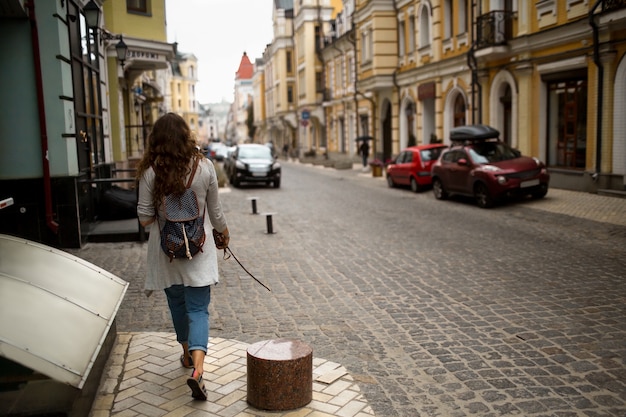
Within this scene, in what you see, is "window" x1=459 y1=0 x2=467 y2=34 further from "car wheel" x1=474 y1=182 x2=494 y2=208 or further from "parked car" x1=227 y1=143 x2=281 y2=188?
"car wheel" x1=474 y1=182 x2=494 y2=208

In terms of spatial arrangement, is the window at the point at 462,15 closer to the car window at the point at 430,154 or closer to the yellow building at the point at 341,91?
the car window at the point at 430,154

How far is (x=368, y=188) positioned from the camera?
74.5ft

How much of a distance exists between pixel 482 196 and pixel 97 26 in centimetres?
938

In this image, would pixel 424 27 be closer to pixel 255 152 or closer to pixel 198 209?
pixel 255 152

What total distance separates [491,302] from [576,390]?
2.42m

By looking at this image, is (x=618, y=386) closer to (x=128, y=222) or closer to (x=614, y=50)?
(x=128, y=222)

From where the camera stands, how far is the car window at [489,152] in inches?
641

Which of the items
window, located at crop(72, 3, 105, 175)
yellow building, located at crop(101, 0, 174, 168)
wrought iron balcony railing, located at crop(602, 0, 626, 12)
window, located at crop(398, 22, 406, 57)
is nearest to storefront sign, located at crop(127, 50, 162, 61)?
yellow building, located at crop(101, 0, 174, 168)

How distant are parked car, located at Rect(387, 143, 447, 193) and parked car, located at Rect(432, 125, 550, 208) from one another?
2.09m

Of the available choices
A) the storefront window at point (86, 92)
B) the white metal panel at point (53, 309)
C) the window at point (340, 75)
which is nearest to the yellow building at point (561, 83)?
the storefront window at point (86, 92)

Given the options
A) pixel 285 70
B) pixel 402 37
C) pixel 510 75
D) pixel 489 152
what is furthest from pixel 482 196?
pixel 285 70

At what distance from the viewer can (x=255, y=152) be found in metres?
25.3

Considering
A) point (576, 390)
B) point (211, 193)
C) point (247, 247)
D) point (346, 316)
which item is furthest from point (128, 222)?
point (576, 390)

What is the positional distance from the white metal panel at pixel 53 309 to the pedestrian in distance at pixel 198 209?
49 centimetres
